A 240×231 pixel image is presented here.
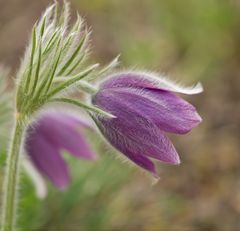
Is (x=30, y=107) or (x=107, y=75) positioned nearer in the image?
(x=30, y=107)

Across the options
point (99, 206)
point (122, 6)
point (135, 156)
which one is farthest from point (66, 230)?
point (122, 6)

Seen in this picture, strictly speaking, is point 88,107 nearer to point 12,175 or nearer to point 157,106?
point 157,106

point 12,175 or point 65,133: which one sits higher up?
point 65,133

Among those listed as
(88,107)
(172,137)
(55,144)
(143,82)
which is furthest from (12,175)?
(172,137)

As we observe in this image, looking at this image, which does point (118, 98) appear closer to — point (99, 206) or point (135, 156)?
point (135, 156)

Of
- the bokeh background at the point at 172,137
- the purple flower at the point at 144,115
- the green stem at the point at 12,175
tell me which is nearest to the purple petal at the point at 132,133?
the purple flower at the point at 144,115
